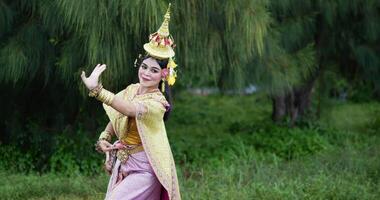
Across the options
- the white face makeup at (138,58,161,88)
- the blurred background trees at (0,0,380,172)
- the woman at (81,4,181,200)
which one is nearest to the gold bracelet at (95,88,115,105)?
the woman at (81,4,181,200)

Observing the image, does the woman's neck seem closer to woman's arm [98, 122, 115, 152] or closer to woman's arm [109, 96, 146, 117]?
woman's arm [109, 96, 146, 117]

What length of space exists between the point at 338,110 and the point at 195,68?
207 inches

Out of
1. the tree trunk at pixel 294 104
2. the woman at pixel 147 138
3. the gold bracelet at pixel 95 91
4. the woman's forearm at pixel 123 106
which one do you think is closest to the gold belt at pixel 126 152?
the woman at pixel 147 138

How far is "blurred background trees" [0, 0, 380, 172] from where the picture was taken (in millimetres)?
4488

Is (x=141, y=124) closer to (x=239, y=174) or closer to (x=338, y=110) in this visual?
(x=239, y=174)

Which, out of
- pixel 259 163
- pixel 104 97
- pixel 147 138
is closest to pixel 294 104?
pixel 259 163

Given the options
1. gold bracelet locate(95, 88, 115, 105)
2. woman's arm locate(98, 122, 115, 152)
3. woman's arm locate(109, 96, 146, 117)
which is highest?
gold bracelet locate(95, 88, 115, 105)

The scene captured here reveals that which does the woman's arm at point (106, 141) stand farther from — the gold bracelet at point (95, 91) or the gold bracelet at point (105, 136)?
the gold bracelet at point (95, 91)

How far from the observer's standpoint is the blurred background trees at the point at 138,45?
4488mm

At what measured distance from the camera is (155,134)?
3189 mm

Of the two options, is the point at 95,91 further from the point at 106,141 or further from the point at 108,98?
the point at 106,141

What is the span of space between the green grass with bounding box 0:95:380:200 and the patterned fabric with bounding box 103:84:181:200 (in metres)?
1.30

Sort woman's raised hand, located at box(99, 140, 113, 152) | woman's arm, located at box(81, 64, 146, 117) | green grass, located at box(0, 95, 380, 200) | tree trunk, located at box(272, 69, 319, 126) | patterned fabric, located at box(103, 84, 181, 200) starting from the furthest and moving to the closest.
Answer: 1. tree trunk, located at box(272, 69, 319, 126)
2. green grass, located at box(0, 95, 380, 200)
3. woman's raised hand, located at box(99, 140, 113, 152)
4. patterned fabric, located at box(103, 84, 181, 200)
5. woman's arm, located at box(81, 64, 146, 117)

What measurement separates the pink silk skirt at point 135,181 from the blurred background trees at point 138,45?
1.30m
